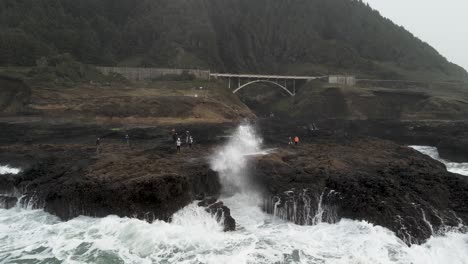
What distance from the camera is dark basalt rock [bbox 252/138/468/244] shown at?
2233 centimetres

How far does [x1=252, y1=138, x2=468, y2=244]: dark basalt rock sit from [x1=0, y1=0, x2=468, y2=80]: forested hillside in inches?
3032

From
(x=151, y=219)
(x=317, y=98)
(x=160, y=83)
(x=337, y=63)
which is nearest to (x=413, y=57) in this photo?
(x=337, y=63)

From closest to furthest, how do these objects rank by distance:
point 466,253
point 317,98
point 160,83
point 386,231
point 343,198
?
point 466,253, point 386,231, point 343,198, point 160,83, point 317,98

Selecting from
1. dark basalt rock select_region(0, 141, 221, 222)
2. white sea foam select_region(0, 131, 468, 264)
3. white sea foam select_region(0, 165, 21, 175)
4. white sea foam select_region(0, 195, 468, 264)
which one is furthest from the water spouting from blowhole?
white sea foam select_region(0, 165, 21, 175)

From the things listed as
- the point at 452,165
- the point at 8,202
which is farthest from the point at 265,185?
the point at 452,165

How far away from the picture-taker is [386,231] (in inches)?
833

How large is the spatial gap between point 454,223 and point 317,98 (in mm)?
75583

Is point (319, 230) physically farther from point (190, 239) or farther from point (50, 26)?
point (50, 26)

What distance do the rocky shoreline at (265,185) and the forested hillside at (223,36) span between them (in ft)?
215

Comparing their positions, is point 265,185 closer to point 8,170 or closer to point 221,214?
point 221,214

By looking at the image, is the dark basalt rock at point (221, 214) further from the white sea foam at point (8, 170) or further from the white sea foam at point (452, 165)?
the white sea foam at point (452, 165)

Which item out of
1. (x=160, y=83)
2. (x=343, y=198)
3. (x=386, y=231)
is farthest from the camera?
(x=160, y=83)

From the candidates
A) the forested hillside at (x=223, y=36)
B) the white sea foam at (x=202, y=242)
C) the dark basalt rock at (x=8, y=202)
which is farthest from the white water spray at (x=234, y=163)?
the forested hillside at (x=223, y=36)

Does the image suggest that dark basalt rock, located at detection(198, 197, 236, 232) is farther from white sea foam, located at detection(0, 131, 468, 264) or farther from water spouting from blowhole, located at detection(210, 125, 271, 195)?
water spouting from blowhole, located at detection(210, 125, 271, 195)
